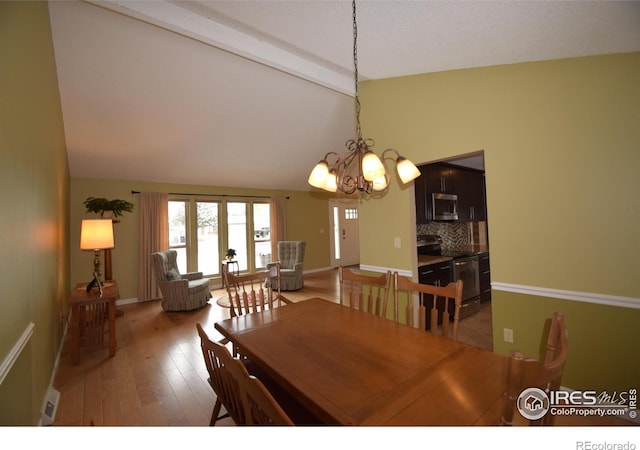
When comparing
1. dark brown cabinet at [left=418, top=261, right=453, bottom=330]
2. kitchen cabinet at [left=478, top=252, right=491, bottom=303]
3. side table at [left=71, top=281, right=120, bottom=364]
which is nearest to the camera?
side table at [left=71, top=281, right=120, bottom=364]

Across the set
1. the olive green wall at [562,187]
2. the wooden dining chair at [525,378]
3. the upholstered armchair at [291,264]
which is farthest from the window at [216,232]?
the wooden dining chair at [525,378]

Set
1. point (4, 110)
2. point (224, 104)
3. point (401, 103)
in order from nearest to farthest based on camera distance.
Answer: point (4, 110) → point (401, 103) → point (224, 104)

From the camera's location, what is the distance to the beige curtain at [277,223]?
22.3 feet

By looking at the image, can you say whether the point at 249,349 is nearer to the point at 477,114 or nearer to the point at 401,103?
the point at 477,114

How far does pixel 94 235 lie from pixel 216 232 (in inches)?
124

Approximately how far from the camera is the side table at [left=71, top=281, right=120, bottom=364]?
279 centimetres

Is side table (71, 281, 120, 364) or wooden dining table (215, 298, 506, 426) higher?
wooden dining table (215, 298, 506, 426)

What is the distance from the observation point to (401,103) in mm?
2959

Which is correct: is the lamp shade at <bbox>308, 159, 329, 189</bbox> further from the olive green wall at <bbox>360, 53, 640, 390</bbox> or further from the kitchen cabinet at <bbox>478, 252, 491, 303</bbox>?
the kitchen cabinet at <bbox>478, 252, 491, 303</bbox>

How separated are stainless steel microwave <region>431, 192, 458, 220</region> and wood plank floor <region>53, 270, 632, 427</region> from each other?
1.43 metres

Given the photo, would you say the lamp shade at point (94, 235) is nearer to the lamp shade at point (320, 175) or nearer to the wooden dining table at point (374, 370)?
the wooden dining table at point (374, 370)

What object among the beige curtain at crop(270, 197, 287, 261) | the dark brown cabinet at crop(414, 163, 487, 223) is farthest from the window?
the dark brown cabinet at crop(414, 163, 487, 223)
